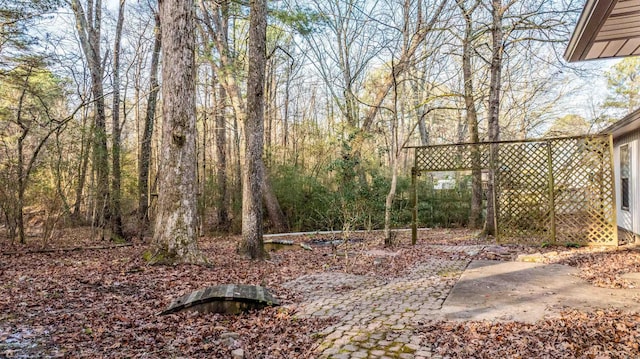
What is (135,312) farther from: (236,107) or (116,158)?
(116,158)

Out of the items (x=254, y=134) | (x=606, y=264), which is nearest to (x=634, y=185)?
(x=606, y=264)

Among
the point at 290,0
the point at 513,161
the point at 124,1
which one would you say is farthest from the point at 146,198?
the point at 513,161

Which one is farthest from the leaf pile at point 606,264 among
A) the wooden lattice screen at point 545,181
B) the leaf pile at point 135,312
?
the leaf pile at point 135,312

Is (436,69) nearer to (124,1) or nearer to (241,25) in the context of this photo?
Answer: (241,25)

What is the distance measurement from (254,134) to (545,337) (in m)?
5.17

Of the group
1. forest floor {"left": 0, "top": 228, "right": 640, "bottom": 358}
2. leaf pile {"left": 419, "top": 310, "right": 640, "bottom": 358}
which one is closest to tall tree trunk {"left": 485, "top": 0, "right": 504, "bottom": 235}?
forest floor {"left": 0, "top": 228, "right": 640, "bottom": 358}

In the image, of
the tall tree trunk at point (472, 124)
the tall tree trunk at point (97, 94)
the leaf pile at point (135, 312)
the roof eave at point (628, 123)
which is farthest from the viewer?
the tall tree trunk at point (472, 124)

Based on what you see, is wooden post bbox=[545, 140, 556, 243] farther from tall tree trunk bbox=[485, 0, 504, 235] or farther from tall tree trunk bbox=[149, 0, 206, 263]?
tall tree trunk bbox=[149, 0, 206, 263]

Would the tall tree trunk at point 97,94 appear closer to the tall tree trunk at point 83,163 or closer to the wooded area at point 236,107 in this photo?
the wooded area at point 236,107

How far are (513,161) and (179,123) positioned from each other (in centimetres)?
699

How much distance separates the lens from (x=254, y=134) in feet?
22.0

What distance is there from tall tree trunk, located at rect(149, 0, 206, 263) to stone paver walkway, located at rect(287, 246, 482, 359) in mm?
1988

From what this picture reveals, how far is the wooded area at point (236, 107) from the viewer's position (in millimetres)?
6723

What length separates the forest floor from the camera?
113 inches
